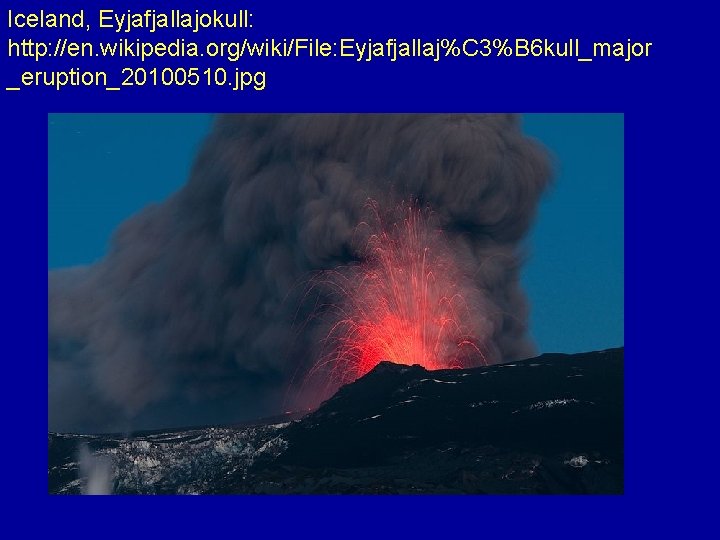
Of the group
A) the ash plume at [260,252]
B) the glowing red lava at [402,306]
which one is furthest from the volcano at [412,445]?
the ash plume at [260,252]

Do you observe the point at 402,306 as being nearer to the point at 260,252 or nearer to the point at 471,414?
the point at 260,252

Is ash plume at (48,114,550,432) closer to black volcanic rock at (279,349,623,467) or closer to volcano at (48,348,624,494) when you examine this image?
black volcanic rock at (279,349,623,467)

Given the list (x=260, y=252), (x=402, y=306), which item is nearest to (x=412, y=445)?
(x=402, y=306)

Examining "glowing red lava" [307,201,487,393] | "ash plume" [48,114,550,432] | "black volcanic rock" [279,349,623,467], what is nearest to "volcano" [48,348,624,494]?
"black volcanic rock" [279,349,623,467]

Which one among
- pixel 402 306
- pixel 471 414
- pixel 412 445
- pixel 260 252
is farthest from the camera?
pixel 260 252

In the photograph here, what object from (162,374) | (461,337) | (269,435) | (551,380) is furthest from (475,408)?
(162,374)

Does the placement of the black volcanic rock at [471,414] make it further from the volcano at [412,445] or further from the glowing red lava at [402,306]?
the glowing red lava at [402,306]
